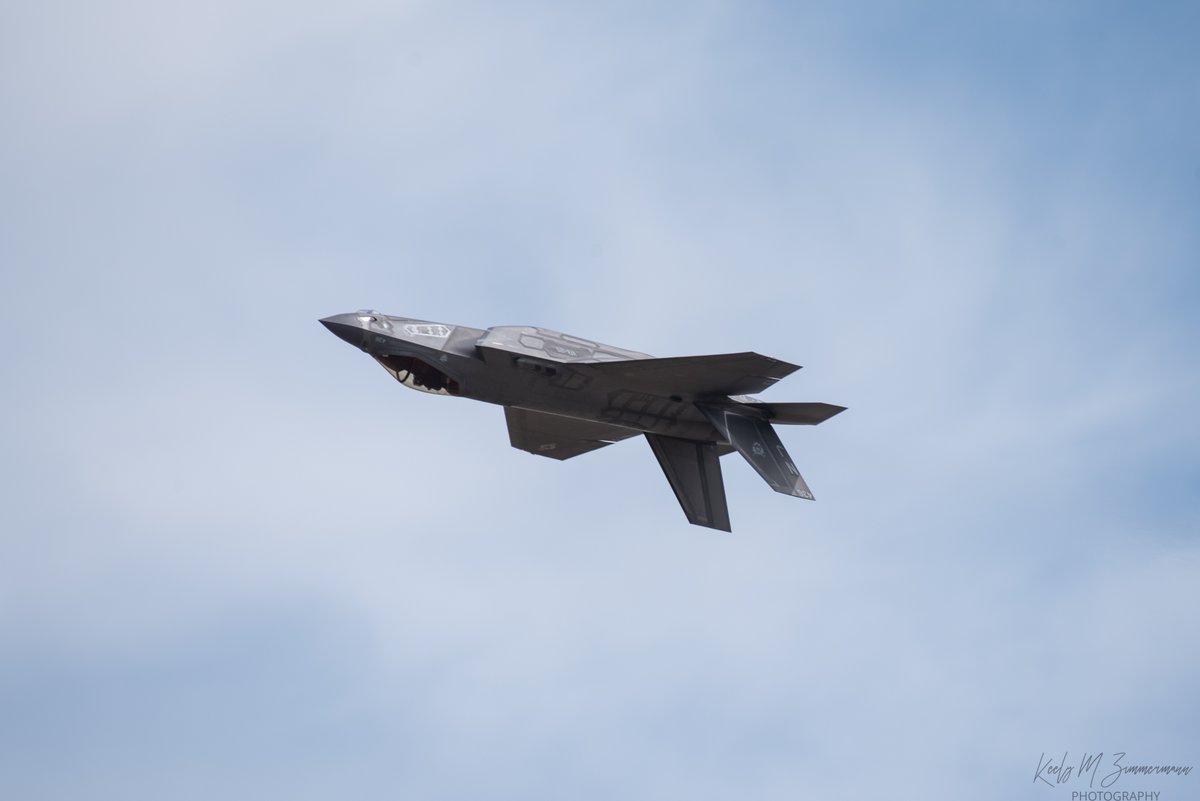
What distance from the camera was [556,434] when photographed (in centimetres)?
4653

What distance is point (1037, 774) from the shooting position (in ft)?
132

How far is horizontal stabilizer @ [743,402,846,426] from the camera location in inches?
1646

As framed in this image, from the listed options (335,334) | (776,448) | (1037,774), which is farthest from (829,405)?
(335,334)

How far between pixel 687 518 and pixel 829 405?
227 inches

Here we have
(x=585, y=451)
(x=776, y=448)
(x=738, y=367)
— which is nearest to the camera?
(x=738, y=367)

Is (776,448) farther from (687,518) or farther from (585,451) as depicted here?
(585,451)

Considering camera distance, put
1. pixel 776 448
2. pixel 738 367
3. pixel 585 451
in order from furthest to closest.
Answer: pixel 585 451 → pixel 776 448 → pixel 738 367

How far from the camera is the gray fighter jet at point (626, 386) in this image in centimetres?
3997

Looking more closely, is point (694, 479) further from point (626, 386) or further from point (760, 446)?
point (626, 386)

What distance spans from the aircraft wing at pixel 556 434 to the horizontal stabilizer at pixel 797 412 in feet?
15.4

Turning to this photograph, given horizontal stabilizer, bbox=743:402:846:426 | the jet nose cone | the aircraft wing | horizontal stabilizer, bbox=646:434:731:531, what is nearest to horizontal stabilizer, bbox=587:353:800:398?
horizontal stabilizer, bbox=743:402:846:426

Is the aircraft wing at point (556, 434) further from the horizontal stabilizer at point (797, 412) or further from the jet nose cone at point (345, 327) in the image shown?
the jet nose cone at point (345, 327)

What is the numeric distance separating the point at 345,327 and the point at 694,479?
11909 mm

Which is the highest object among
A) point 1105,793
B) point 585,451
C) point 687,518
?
point 585,451
